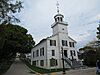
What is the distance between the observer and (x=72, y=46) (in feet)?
130

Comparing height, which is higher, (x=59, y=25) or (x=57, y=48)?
(x=59, y=25)

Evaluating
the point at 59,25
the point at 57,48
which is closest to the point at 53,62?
the point at 57,48

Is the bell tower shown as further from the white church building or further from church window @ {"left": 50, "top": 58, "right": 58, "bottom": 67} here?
church window @ {"left": 50, "top": 58, "right": 58, "bottom": 67}

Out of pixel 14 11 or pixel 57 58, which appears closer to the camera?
pixel 14 11

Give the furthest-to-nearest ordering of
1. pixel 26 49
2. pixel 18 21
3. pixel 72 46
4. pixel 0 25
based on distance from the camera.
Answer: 1. pixel 26 49
2. pixel 72 46
3. pixel 18 21
4. pixel 0 25

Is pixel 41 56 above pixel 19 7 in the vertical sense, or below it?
below

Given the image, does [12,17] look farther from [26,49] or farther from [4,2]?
[26,49]

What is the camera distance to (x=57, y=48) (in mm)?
37375

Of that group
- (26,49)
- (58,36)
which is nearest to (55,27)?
(58,36)

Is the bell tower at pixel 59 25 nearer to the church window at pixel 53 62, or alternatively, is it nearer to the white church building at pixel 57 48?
the white church building at pixel 57 48

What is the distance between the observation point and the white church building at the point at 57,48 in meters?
36.0

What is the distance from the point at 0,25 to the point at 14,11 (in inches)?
71.8

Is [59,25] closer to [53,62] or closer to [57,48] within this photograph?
[57,48]

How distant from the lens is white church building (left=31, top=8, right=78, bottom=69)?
118 feet
